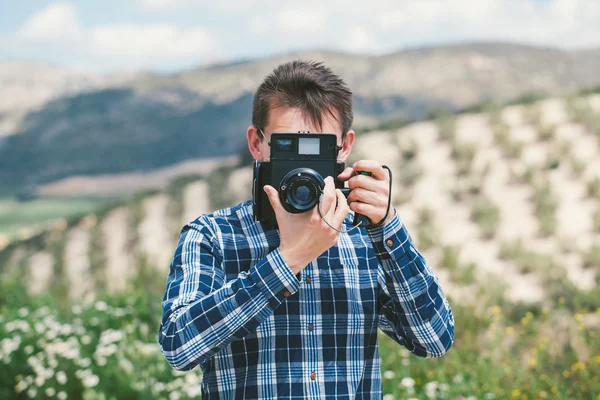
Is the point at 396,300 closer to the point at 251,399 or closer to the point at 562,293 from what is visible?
the point at 251,399

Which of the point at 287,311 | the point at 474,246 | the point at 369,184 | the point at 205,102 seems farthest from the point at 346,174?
the point at 205,102

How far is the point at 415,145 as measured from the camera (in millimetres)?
9898

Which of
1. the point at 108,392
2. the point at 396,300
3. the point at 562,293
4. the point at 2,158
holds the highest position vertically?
the point at 2,158

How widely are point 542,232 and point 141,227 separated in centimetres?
633

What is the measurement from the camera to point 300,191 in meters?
1.35

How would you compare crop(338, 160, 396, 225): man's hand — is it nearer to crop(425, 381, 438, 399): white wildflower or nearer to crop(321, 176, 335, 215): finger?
crop(321, 176, 335, 215): finger

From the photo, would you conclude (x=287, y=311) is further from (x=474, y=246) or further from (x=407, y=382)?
(x=474, y=246)

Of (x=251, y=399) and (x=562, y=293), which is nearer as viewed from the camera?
(x=251, y=399)

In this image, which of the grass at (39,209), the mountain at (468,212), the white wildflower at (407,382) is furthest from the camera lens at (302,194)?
the grass at (39,209)

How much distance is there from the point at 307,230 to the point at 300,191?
89 mm

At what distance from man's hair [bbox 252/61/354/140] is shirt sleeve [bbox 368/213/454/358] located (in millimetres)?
353

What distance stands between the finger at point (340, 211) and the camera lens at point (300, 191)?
0.15 feet

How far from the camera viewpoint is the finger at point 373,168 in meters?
1.44

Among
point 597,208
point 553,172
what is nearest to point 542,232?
point 597,208
